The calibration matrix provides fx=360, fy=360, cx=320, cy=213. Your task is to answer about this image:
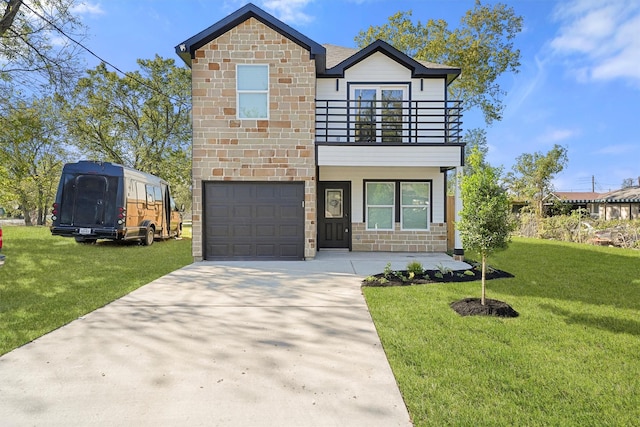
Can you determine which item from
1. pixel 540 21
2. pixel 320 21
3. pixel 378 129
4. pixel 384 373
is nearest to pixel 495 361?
pixel 384 373

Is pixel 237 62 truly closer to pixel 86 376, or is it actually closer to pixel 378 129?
pixel 378 129

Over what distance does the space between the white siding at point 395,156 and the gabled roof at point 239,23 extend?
2858 millimetres

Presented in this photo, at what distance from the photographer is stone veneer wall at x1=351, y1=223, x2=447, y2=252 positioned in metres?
12.1

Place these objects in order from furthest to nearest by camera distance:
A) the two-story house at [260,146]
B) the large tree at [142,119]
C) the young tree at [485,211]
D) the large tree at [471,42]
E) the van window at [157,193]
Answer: the large tree at [142,119] < the large tree at [471,42] < the van window at [157,193] < the two-story house at [260,146] < the young tree at [485,211]

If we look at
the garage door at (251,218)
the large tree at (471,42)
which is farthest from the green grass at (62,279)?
the large tree at (471,42)

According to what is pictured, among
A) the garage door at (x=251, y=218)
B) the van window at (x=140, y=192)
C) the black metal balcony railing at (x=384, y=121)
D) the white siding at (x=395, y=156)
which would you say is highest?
the black metal balcony railing at (x=384, y=121)

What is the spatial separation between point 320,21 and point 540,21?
12278 millimetres

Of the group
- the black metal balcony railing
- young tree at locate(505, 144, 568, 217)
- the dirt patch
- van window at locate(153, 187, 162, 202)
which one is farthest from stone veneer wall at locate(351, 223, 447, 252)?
young tree at locate(505, 144, 568, 217)

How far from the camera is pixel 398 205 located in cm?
1222

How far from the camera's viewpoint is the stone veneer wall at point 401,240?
12.1 m

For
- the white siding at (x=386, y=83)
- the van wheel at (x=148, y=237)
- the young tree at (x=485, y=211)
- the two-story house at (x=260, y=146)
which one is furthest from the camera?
the van wheel at (x=148, y=237)

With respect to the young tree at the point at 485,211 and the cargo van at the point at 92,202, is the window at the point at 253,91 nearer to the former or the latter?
the cargo van at the point at 92,202

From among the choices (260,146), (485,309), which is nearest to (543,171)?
(260,146)

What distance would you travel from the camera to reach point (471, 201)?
5457mm
